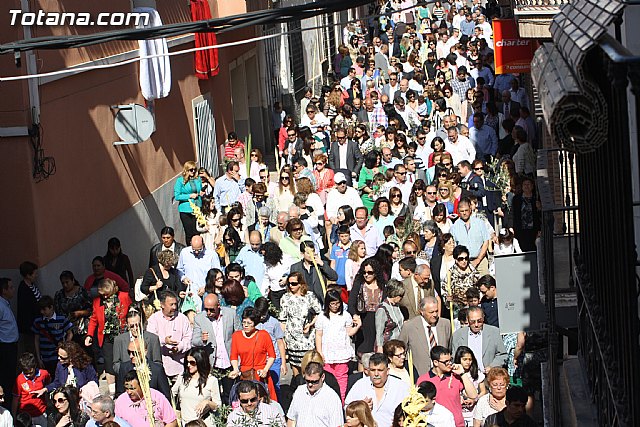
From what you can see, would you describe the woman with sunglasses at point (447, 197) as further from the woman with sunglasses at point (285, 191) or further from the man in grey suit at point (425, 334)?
the man in grey suit at point (425, 334)

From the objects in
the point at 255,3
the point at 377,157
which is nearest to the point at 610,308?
the point at 377,157

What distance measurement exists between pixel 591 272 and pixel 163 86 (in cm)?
1415

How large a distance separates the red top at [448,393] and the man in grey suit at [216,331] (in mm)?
2251

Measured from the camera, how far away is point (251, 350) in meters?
11.2

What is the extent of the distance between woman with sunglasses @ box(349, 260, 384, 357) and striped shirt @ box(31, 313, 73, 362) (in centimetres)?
296

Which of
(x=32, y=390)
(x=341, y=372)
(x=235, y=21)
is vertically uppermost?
(x=235, y=21)

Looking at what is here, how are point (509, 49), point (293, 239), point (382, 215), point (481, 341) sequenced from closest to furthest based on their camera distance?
1. point (481, 341)
2. point (293, 239)
3. point (382, 215)
4. point (509, 49)

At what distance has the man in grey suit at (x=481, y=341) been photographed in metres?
10.8

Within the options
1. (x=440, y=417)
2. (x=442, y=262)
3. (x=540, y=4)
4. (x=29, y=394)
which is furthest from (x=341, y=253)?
(x=440, y=417)

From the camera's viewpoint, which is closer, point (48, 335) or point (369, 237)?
point (48, 335)

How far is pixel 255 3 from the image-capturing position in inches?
1241

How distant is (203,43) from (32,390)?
12.4 m

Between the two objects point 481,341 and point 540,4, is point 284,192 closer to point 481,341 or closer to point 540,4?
point 540,4

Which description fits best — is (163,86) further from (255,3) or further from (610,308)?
(610,308)
